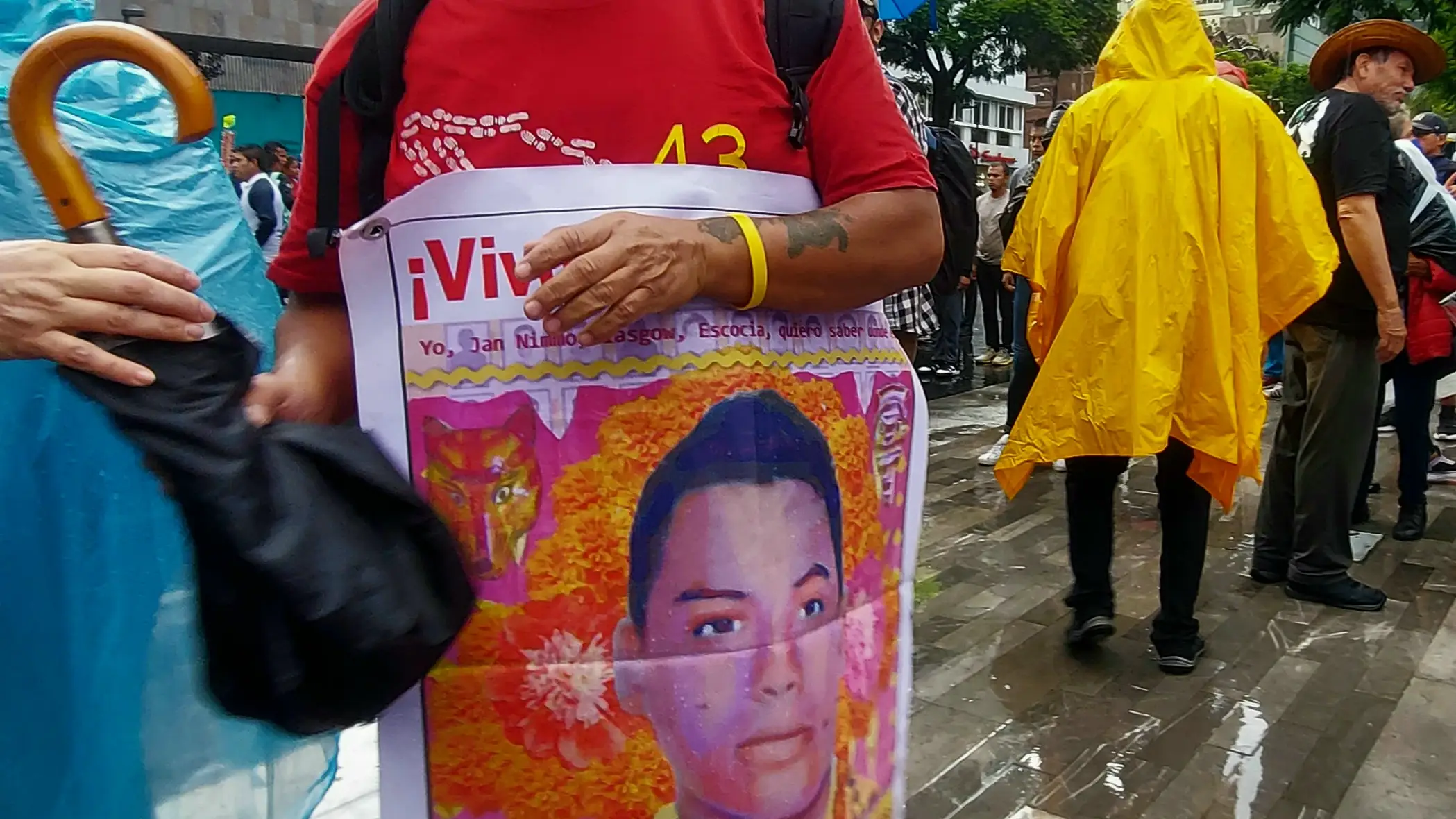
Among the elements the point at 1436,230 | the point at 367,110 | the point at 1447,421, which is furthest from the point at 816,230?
the point at 1447,421

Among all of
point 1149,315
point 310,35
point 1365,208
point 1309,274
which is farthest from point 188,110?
point 310,35

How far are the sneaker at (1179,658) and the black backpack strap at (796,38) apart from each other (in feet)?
9.03

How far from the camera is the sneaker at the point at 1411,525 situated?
4797mm

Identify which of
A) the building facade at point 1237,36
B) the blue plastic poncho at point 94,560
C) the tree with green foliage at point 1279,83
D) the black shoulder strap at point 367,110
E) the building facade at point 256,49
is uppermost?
the building facade at point 1237,36

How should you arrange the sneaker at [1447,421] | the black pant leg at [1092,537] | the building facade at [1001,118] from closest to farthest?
1. the black pant leg at [1092,537]
2. the sneaker at [1447,421]
3. the building facade at [1001,118]

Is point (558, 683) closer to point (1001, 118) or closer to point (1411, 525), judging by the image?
point (1411, 525)

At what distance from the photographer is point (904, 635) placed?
4.34ft

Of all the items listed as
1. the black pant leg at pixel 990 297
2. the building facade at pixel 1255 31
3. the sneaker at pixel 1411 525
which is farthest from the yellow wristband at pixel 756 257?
the building facade at pixel 1255 31

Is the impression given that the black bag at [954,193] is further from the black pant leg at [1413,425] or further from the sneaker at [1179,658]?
the black pant leg at [1413,425]

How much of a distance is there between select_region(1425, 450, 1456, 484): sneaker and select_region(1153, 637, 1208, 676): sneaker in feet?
10.4

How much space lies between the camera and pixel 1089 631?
11.5 feet

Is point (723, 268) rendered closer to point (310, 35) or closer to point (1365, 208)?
point (1365, 208)

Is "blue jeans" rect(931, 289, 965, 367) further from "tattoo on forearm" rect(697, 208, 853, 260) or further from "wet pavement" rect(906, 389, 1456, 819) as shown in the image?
"tattoo on forearm" rect(697, 208, 853, 260)

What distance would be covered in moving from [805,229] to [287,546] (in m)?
0.58
